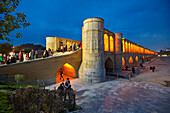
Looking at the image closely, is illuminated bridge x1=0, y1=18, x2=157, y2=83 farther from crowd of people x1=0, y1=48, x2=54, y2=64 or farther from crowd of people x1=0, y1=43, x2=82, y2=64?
crowd of people x1=0, y1=43, x2=82, y2=64

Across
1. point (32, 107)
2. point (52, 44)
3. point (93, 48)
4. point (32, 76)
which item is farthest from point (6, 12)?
point (52, 44)

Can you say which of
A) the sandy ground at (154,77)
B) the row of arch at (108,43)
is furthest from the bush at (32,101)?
the row of arch at (108,43)

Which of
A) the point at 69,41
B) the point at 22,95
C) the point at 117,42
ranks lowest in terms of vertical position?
the point at 22,95

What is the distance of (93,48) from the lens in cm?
1162

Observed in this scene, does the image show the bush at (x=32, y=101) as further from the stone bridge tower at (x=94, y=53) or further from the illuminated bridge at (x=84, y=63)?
the stone bridge tower at (x=94, y=53)

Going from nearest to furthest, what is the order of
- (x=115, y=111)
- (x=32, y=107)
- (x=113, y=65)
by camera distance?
(x=32, y=107) → (x=115, y=111) → (x=113, y=65)

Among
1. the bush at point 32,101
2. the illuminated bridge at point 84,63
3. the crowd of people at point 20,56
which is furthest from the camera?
the crowd of people at point 20,56

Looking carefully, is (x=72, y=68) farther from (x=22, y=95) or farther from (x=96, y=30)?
(x=22, y=95)

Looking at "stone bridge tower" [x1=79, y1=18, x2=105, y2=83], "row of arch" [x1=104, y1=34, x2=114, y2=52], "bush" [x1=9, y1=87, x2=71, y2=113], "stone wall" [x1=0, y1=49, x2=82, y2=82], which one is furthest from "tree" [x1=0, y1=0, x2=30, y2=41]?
"row of arch" [x1=104, y1=34, x2=114, y2=52]

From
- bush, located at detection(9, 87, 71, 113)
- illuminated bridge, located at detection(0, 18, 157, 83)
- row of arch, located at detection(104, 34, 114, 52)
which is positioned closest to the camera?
bush, located at detection(9, 87, 71, 113)

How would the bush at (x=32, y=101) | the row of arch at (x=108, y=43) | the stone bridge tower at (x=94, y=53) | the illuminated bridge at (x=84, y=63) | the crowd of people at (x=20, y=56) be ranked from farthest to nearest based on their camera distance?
the row of arch at (x=108, y=43), the stone bridge tower at (x=94, y=53), the crowd of people at (x=20, y=56), the illuminated bridge at (x=84, y=63), the bush at (x=32, y=101)

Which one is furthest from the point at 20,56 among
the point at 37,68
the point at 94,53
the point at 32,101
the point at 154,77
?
the point at 154,77

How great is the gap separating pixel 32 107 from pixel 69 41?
21.8 metres

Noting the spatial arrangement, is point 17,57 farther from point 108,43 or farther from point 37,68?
point 108,43
